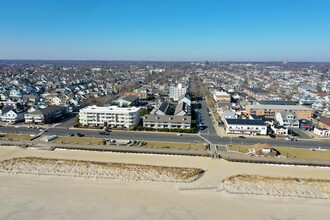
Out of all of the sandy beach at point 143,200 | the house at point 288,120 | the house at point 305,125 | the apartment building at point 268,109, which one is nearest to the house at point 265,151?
the sandy beach at point 143,200

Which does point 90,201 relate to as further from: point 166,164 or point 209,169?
point 209,169

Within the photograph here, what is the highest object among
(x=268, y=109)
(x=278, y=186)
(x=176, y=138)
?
(x=268, y=109)

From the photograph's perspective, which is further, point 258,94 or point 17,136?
point 258,94

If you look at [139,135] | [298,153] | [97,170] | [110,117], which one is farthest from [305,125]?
[97,170]

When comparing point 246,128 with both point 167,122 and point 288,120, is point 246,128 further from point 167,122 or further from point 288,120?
point 167,122

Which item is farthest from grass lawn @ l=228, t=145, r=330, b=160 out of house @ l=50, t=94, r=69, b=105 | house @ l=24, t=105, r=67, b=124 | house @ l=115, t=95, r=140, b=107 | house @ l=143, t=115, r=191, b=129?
house @ l=50, t=94, r=69, b=105

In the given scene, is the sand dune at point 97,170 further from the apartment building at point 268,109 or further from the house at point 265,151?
the apartment building at point 268,109
